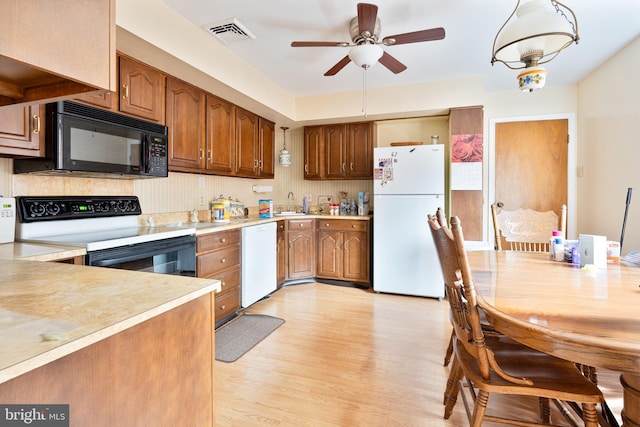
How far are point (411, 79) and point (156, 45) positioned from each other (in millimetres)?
2527

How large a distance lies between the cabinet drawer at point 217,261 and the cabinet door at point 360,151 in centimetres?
192

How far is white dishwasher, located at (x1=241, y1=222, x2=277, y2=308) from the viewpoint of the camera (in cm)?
306

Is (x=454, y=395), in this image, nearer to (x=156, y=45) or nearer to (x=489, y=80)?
(x=156, y=45)

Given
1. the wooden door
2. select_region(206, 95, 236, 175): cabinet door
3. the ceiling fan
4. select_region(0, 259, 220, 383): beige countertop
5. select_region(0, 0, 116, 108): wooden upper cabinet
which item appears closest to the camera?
select_region(0, 259, 220, 383): beige countertop

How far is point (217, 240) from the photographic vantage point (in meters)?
2.72

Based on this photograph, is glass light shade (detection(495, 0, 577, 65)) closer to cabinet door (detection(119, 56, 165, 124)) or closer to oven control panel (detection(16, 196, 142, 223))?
cabinet door (detection(119, 56, 165, 124))

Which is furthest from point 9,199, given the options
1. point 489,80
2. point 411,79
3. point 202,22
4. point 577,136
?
point 577,136

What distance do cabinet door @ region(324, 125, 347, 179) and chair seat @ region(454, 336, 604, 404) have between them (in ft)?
10.1

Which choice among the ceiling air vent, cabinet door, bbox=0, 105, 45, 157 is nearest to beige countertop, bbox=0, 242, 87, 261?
cabinet door, bbox=0, 105, 45, 157

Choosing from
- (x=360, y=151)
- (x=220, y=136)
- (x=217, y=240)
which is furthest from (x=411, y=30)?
(x=217, y=240)

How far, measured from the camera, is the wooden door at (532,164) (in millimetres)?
3660

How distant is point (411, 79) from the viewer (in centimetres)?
348

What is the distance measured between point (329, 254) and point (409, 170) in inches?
56.1

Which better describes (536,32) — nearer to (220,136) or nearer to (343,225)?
(220,136)
